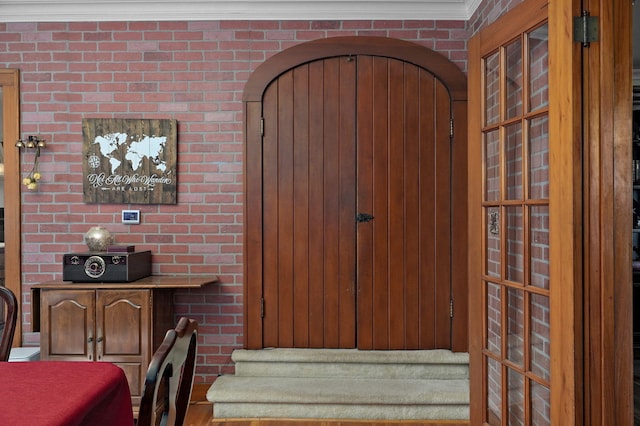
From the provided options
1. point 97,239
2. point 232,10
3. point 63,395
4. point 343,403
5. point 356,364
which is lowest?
point 343,403

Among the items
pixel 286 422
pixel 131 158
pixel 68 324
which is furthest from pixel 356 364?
pixel 131 158

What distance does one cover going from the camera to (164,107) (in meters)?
3.91

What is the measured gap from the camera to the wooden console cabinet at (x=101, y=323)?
339cm

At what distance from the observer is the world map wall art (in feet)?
A: 12.7

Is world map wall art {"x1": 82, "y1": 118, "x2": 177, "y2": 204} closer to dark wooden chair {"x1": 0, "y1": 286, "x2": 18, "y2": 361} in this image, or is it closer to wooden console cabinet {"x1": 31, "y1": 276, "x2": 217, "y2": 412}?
wooden console cabinet {"x1": 31, "y1": 276, "x2": 217, "y2": 412}

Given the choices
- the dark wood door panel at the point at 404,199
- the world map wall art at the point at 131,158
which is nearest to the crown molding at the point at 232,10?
the dark wood door panel at the point at 404,199

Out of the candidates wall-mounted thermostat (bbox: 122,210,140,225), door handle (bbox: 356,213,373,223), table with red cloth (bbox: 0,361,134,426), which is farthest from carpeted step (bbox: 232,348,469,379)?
table with red cloth (bbox: 0,361,134,426)

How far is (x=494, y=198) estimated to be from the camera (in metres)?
2.66

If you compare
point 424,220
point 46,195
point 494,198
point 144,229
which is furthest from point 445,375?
point 46,195

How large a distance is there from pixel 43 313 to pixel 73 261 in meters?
0.35

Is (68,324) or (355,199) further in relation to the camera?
(355,199)

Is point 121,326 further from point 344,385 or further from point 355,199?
point 355,199

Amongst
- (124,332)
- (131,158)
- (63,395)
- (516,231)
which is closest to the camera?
(63,395)

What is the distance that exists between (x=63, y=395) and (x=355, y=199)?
99.2 inches
